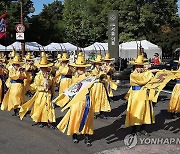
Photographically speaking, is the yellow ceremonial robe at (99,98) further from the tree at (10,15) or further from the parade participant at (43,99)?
the tree at (10,15)

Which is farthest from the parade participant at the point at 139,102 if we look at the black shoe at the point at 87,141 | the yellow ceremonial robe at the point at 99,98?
the yellow ceremonial robe at the point at 99,98

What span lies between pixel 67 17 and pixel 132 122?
140 ft

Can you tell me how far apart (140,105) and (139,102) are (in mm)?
77

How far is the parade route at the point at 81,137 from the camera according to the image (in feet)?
21.5

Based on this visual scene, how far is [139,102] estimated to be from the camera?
7.48 m

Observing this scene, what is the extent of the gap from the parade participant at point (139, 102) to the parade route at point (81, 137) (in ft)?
1.27

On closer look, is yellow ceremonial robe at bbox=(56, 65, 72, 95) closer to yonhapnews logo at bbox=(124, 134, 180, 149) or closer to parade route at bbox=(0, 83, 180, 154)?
parade route at bbox=(0, 83, 180, 154)

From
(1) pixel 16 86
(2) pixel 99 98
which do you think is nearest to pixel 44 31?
(1) pixel 16 86

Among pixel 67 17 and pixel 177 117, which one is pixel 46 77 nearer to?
pixel 177 117

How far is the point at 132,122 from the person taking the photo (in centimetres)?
746

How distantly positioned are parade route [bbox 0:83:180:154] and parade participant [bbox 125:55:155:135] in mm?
387

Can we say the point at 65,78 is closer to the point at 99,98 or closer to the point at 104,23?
the point at 99,98

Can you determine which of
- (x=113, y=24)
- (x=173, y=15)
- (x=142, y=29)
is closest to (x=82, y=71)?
(x=113, y=24)

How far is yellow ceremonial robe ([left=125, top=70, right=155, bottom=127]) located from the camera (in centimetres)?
740
